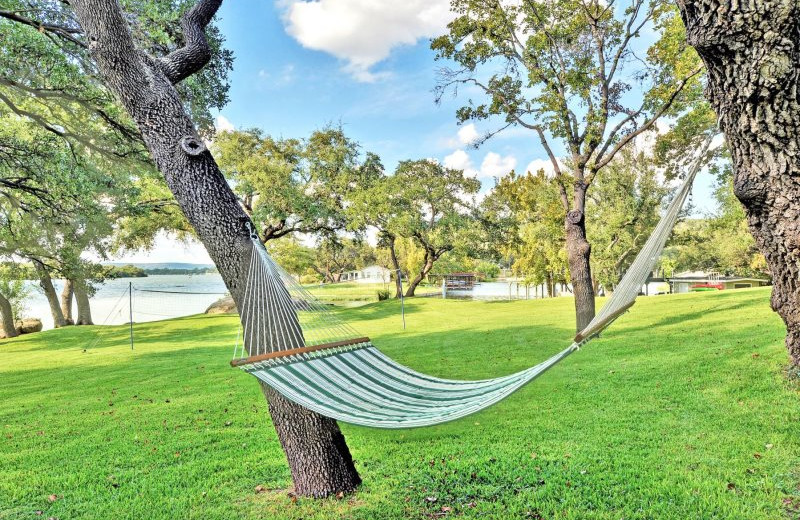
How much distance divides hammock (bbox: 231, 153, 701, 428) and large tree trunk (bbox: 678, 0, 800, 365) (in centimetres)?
56

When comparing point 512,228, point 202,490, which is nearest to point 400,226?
point 512,228

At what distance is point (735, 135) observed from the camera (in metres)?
1.40

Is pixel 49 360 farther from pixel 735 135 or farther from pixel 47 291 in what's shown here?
pixel 735 135

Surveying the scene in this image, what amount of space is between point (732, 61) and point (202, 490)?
271 centimetres

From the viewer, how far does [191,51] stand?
2.42m

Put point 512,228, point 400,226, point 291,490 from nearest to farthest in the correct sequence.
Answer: point 291,490 → point 400,226 → point 512,228

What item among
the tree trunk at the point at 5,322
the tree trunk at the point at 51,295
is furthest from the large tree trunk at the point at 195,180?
the tree trunk at the point at 5,322

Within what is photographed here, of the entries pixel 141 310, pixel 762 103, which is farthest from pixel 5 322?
pixel 762 103

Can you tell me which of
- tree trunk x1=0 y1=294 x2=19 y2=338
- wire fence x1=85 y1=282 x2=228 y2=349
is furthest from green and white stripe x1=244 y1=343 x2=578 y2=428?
tree trunk x1=0 y1=294 x2=19 y2=338

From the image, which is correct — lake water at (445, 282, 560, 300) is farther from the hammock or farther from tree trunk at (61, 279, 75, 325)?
the hammock

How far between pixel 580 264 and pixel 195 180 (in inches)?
198

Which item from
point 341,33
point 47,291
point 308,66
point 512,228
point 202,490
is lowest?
point 202,490

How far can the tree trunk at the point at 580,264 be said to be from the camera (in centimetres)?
605

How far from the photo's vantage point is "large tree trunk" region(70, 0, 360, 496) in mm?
2129
